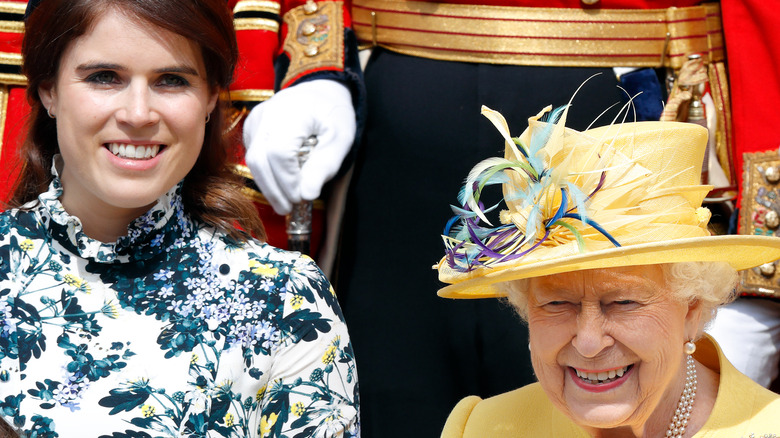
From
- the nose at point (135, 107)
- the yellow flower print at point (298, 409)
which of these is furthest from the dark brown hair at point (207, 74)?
the yellow flower print at point (298, 409)

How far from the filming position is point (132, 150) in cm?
196

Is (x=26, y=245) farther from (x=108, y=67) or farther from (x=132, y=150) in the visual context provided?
(x=108, y=67)

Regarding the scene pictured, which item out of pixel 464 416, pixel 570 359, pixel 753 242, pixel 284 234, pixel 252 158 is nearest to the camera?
pixel 753 242

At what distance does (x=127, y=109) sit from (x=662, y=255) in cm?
99

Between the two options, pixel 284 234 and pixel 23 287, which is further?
Result: pixel 284 234

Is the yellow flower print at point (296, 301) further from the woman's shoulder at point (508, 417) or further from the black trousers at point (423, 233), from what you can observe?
the black trousers at point (423, 233)

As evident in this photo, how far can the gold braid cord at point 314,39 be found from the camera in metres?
2.66

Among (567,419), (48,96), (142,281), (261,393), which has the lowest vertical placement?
(567,419)

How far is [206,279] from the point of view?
204cm

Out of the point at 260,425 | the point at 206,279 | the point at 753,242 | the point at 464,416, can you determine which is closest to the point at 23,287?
the point at 206,279

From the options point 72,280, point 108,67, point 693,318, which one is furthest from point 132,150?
point 693,318

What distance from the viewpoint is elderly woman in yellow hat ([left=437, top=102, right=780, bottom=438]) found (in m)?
1.75

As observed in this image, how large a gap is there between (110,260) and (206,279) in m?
0.19

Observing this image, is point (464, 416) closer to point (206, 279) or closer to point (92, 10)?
point (206, 279)
